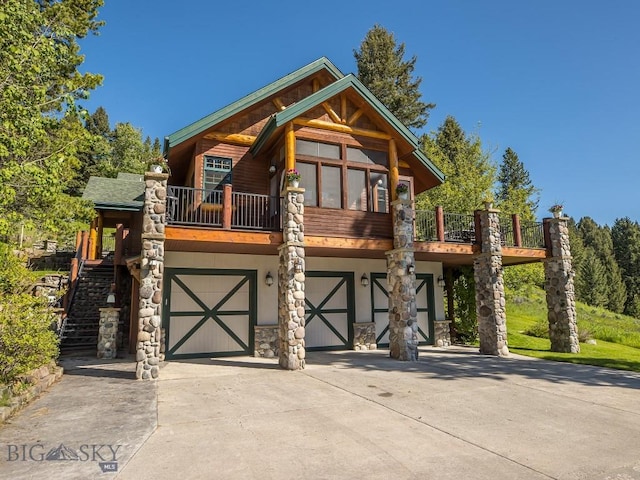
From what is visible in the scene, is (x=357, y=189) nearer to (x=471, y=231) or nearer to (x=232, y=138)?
(x=232, y=138)

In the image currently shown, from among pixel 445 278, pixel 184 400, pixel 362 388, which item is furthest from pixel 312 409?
pixel 445 278

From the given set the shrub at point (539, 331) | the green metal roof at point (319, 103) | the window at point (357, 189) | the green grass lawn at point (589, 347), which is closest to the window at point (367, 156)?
the window at point (357, 189)

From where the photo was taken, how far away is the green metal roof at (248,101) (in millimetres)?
11883

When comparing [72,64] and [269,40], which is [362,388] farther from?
[72,64]

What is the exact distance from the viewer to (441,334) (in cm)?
1590

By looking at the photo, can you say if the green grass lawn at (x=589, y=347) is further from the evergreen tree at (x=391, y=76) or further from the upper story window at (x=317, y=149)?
the evergreen tree at (x=391, y=76)

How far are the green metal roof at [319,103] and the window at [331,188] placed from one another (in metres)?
1.95

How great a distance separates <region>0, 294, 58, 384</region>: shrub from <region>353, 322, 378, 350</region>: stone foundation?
31.4 feet

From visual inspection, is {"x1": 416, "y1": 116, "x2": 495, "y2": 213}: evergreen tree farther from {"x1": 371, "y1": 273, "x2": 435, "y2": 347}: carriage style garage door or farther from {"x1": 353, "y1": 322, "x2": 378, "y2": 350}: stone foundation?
{"x1": 353, "y1": 322, "x2": 378, "y2": 350}: stone foundation

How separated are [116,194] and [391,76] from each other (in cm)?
2639

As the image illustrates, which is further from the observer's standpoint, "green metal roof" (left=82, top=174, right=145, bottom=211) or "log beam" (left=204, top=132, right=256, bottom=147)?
Answer: "green metal roof" (left=82, top=174, right=145, bottom=211)

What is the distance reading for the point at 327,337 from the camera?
14.2m

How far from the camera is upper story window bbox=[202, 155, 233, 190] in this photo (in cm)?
1263

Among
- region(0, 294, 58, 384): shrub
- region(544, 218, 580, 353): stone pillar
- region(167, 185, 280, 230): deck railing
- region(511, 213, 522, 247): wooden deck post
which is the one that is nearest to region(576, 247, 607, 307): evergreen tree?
region(544, 218, 580, 353): stone pillar
